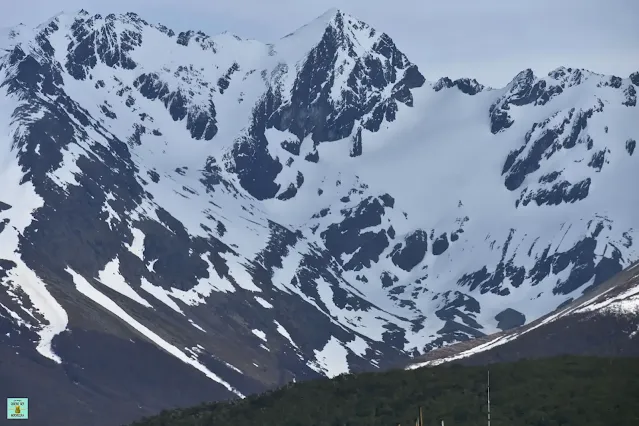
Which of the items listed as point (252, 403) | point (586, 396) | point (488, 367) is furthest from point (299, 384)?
point (586, 396)

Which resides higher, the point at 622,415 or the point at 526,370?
the point at 526,370

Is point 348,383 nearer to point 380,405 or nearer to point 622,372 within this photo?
point 380,405

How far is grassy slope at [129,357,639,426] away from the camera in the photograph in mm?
104562

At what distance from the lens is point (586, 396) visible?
10656 cm

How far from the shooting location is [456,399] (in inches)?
4341

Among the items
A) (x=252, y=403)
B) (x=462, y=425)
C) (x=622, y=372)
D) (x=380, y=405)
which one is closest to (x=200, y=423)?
(x=252, y=403)

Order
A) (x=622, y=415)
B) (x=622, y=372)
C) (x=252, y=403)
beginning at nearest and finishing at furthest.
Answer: (x=622, y=415), (x=622, y=372), (x=252, y=403)

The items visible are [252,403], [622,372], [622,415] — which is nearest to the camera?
[622,415]

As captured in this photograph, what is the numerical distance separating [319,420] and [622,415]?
19.6 meters

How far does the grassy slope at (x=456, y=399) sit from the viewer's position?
10456cm

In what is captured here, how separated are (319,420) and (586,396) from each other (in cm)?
1618

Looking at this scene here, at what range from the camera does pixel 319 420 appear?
111m

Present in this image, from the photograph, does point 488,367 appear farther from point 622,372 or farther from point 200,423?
point 200,423

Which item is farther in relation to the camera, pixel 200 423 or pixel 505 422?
pixel 200 423
